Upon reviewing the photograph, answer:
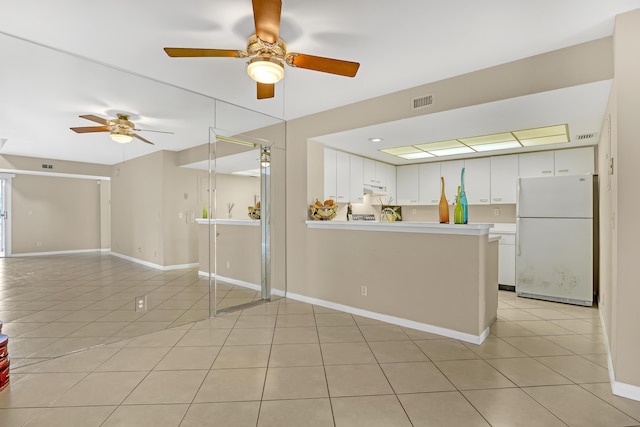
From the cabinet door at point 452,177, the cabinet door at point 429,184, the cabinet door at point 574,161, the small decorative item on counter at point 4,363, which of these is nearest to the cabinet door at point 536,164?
the cabinet door at point 574,161

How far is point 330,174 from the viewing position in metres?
4.68

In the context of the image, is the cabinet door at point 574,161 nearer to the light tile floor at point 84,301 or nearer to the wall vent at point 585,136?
the wall vent at point 585,136

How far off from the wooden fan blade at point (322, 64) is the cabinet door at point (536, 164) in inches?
163

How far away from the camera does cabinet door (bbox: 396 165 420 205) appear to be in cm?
613

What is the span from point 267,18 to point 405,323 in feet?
10.0

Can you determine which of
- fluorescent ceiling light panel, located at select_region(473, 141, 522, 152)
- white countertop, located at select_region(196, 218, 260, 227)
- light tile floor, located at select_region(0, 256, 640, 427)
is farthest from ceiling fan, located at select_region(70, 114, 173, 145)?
fluorescent ceiling light panel, located at select_region(473, 141, 522, 152)

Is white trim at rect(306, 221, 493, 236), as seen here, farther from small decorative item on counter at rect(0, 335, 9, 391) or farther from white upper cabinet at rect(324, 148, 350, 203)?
small decorative item on counter at rect(0, 335, 9, 391)

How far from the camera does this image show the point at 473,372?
231cm

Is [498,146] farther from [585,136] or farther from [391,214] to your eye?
[391,214]

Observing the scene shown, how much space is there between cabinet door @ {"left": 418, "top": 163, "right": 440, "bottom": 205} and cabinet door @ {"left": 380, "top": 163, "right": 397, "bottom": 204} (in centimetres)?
52

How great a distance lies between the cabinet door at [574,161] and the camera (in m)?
4.44

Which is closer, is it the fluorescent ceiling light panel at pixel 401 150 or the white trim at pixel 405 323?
the white trim at pixel 405 323

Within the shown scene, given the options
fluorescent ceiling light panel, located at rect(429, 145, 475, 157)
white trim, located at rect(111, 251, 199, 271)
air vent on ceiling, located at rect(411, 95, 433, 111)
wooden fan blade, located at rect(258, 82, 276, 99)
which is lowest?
white trim, located at rect(111, 251, 199, 271)

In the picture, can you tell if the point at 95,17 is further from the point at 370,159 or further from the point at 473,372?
the point at 370,159
